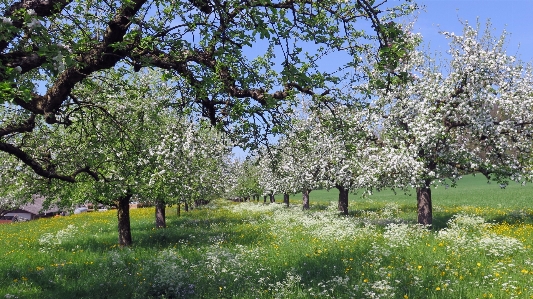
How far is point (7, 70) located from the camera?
4.65m

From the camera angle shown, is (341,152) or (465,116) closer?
(465,116)

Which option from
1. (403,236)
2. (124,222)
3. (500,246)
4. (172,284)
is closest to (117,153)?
(124,222)

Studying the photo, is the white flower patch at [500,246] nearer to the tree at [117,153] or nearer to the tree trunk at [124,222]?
the tree at [117,153]

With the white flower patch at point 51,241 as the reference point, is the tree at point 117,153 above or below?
above

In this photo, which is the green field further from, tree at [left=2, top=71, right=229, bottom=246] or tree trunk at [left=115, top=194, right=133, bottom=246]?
tree trunk at [left=115, top=194, right=133, bottom=246]

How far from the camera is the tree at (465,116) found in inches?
665

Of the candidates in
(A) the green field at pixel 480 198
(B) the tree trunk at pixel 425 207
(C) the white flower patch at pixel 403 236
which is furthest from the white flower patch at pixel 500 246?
(A) the green field at pixel 480 198

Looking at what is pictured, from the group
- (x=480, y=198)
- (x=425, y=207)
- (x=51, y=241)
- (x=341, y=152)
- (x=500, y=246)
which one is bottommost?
(x=480, y=198)

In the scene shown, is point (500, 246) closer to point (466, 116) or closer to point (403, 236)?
point (403, 236)

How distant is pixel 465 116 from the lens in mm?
16969

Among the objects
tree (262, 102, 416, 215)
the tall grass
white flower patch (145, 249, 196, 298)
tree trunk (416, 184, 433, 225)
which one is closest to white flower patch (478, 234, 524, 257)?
the tall grass

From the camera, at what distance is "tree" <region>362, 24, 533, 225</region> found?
16891 millimetres

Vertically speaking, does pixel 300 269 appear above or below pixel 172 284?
below

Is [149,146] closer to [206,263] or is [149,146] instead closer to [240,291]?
[206,263]
